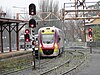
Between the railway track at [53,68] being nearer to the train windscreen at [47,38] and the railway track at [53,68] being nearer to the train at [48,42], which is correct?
the train at [48,42]

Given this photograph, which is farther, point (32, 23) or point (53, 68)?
point (53, 68)

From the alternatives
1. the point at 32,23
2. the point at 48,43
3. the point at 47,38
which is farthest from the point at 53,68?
the point at 47,38

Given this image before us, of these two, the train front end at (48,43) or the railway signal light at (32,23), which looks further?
the train front end at (48,43)

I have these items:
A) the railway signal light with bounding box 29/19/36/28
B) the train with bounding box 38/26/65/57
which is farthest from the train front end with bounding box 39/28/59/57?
the railway signal light with bounding box 29/19/36/28

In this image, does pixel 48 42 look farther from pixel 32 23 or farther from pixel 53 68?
pixel 32 23

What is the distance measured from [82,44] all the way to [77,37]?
2320cm

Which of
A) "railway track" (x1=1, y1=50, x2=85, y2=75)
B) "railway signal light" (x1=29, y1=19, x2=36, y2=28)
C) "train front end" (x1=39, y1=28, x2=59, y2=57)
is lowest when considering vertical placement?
"railway track" (x1=1, y1=50, x2=85, y2=75)

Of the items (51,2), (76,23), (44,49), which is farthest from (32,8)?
(76,23)

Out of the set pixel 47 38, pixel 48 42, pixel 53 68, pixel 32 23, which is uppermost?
pixel 32 23

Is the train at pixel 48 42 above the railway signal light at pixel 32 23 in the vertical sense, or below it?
below

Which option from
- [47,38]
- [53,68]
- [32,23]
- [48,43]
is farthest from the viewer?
[47,38]

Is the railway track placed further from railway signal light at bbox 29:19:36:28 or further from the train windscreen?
the train windscreen

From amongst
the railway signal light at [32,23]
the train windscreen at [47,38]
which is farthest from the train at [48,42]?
the railway signal light at [32,23]

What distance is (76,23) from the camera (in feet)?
312
